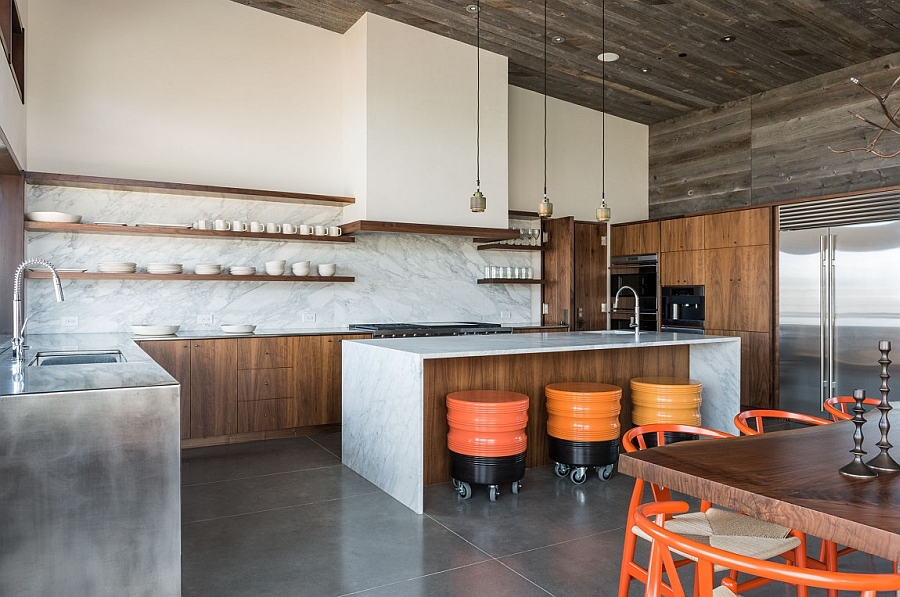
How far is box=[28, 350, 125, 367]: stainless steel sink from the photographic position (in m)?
3.59

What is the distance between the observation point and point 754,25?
5.41 m

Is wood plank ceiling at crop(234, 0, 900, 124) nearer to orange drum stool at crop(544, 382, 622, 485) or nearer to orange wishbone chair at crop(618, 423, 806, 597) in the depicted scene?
orange drum stool at crop(544, 382, 622, 485)

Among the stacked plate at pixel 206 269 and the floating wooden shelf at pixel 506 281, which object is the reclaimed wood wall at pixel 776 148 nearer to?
the floating wooden shelf at pixel 506 281

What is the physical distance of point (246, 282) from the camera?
606 centimetres

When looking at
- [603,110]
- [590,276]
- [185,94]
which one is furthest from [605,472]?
[603,110]

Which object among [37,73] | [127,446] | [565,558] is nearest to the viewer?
[127,446]

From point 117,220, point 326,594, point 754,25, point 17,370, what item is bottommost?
point 326,594

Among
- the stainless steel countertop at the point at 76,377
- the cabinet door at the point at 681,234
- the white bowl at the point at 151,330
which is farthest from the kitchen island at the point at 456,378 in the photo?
the cabinet door at the point at 681,234

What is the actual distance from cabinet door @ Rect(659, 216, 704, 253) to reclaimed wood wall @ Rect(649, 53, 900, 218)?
0.55 meters

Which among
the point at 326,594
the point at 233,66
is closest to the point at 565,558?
the point at 326,594

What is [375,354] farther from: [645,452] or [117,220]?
[117,220]

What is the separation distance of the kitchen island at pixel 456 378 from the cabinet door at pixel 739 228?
6.75ft

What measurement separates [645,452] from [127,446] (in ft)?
5.52

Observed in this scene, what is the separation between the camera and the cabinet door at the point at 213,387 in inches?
204
